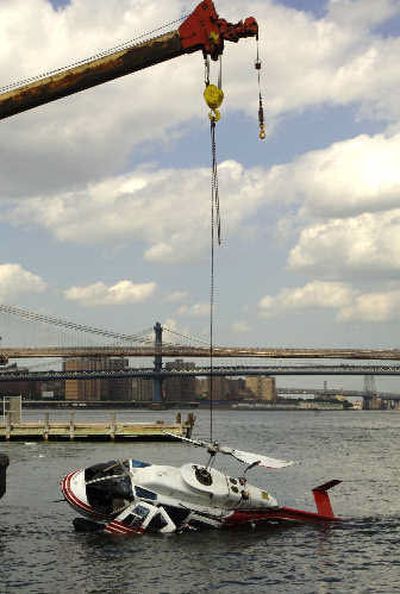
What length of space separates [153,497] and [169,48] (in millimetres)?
15122

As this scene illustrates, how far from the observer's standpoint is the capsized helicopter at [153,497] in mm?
27453

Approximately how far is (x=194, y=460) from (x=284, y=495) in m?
18.2

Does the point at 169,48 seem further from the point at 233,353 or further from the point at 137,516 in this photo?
the point at 233,353

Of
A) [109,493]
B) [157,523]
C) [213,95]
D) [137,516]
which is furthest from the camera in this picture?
[109,493]

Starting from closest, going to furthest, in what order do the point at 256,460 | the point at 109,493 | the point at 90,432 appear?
1. the point at 109,493
2. the point at 256,460
3. the point at 90,432

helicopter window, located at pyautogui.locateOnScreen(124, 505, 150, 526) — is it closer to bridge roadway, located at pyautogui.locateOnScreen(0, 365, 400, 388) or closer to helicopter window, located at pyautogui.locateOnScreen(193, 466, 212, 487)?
helicopter window, located at pyautogui.locateOnScreen(193, 466, 212, 487)

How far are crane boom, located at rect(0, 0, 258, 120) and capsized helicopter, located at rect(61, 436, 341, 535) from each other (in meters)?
13.3

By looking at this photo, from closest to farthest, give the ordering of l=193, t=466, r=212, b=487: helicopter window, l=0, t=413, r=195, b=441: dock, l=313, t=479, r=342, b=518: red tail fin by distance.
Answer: l=193, t=466, r=212, b=487: helicopter window
l=313, t=479, r=342, b=518: red tail fin
l=0, t=413, r=195, b=441: dock

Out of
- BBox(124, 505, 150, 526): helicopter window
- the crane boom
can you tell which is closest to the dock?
BBox(124, 505, 150, 526): helicopter window

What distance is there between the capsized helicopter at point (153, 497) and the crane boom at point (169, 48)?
1334cm

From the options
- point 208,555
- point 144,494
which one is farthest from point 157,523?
point 208,555

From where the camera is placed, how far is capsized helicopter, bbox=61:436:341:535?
2745 centimetres

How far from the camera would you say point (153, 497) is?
89.6ft

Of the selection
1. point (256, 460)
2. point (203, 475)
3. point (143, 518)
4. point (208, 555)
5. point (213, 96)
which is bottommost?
point (208, 555)
